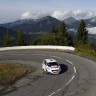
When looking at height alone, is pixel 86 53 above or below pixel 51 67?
above

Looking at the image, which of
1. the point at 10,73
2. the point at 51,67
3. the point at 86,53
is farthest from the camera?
the point at 86,53

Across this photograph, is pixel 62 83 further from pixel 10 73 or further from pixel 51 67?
pixel 10 73

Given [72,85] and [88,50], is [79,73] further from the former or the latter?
[88,50]

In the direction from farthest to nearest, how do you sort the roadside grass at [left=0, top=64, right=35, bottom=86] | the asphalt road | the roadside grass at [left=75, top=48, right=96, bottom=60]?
1. the roadside grass at [left=75, top=48, right=96, bottom=60]
2. the roadside grass at [left=0, top=64, right=35, bottom=86]
3. the asphalt road

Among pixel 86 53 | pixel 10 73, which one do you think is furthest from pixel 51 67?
pixel 86 53

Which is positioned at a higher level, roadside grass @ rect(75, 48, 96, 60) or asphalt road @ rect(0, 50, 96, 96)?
roadside grass @ rect(75, 48, 96, 60)

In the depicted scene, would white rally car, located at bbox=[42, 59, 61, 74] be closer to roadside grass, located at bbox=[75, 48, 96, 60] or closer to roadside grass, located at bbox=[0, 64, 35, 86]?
roadside grass, located at bbox=[0, 64, 35, 86]

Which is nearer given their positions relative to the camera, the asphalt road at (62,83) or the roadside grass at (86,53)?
the asphalt road at (62,83)

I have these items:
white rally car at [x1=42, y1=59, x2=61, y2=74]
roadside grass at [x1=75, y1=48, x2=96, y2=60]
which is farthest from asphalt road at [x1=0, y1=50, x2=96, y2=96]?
roadside grass at [x1=75, y1=48, x2=96, y2=60]

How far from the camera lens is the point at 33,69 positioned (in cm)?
4394

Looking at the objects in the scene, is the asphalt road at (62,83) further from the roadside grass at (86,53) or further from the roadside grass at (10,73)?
the roadside grass at (86,53)

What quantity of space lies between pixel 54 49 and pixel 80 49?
7632 mm

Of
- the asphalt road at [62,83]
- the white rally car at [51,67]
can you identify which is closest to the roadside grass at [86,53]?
the asphalt road at [62,83]

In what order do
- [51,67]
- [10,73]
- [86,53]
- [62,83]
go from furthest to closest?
[86,53] → [10,73] → [51,67] → [62,83]
